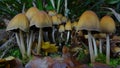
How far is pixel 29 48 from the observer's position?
226 centimetres

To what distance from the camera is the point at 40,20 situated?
6.81ft

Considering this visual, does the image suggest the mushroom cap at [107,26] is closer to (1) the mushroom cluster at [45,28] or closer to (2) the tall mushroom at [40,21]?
(1) the mushroom cluster at [45,28]

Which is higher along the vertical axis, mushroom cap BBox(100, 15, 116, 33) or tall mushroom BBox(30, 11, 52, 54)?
tall mushroom BBox(30, 11, 52, 54)

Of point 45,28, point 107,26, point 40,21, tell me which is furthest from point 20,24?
point 107,26

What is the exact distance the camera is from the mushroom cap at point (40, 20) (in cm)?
207

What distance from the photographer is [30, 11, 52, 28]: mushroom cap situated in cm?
207

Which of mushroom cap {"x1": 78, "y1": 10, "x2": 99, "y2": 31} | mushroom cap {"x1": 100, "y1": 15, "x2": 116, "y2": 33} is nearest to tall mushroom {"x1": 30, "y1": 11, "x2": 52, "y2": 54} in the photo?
mushroom cap {"x1": 78, "y1": 10, "x2": 99, "y2": 31}

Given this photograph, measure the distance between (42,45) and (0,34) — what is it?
2.84 ft

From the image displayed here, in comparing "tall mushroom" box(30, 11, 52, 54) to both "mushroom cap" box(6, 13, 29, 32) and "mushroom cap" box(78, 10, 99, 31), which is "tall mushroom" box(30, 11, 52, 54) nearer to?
"mushroom cap" box(6, 13, 29, 32)

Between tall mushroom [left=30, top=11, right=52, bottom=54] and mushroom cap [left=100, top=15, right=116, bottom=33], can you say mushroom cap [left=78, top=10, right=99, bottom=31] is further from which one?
tall mushroom [left=30, top=11, right=52, bottom=54]

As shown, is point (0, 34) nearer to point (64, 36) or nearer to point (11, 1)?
point (11, 1)

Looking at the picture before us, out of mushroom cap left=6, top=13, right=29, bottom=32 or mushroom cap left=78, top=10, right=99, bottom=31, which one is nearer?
mushroom cap left=78, top=10, right=99, bottom=31

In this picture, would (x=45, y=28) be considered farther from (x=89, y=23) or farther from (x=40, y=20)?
(x=89, y=23)

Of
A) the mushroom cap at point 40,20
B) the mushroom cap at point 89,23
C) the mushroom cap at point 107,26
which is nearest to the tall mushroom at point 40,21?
the mushroom cap at point 40,20
